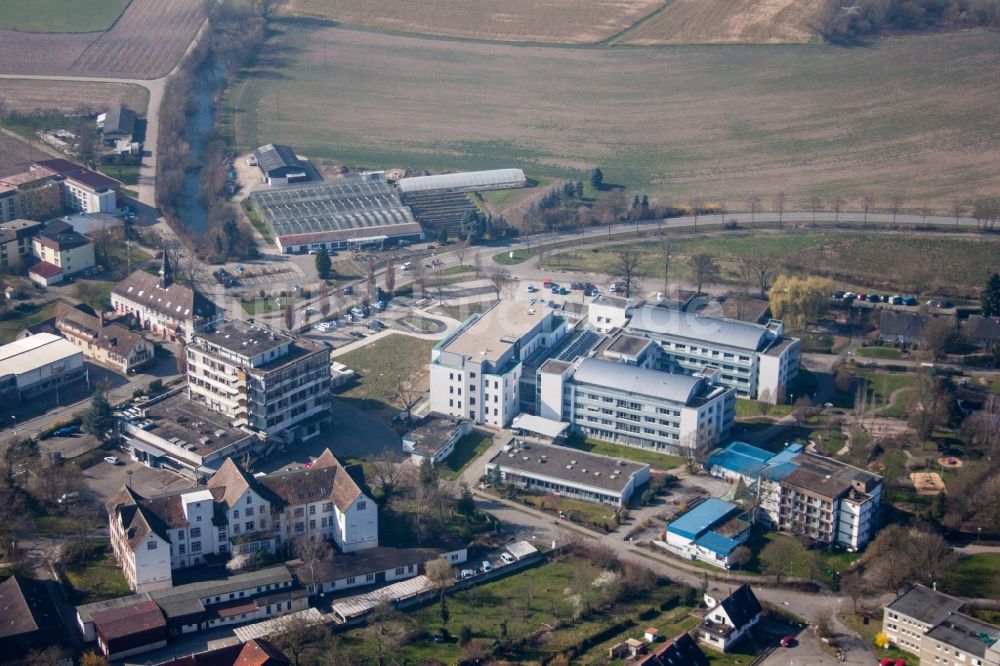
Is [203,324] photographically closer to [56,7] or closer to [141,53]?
[141,53]

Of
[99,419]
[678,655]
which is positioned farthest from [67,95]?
[678,655]

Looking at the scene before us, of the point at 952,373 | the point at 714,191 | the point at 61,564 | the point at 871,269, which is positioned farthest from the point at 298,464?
the point at 714,191

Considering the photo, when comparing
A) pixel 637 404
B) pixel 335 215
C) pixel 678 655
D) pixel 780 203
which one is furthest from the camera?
pixel 780 203

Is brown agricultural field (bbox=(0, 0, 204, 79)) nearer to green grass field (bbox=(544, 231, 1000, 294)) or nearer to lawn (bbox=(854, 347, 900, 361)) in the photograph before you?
green grass field (bbox=(544, 231, 1000, 294))

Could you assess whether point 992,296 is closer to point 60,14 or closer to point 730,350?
point 730,350

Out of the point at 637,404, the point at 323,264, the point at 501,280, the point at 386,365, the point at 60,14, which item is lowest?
the point at 386,365

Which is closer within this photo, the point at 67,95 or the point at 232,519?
the point at 232,519
